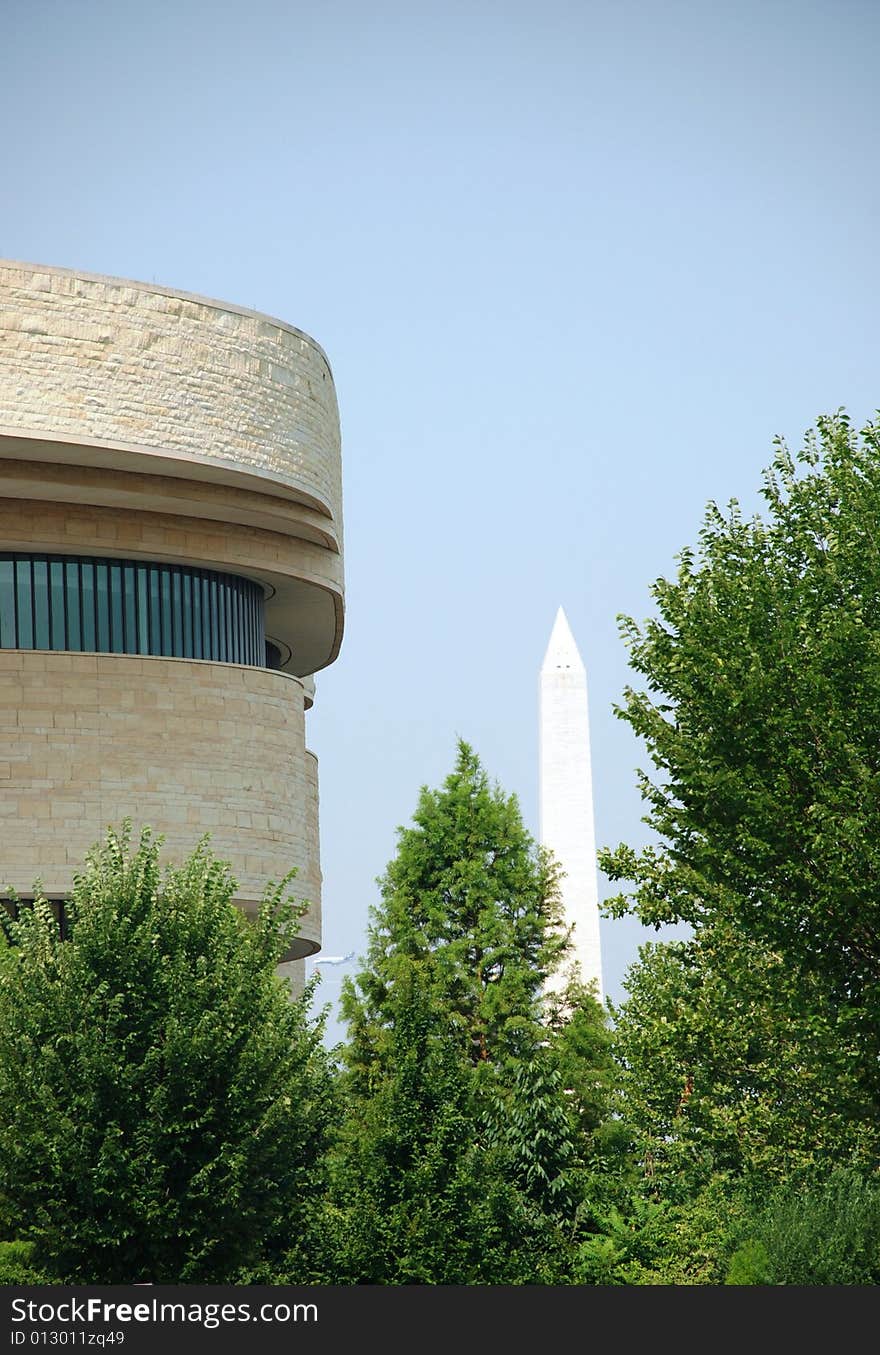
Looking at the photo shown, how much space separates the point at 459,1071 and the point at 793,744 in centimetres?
575

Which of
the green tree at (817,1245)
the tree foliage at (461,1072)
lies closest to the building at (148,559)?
the tree foliage at (461,1072)

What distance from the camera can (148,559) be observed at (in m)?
32.1

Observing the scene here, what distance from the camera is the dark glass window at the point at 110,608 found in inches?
1225

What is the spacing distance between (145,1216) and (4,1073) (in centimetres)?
239

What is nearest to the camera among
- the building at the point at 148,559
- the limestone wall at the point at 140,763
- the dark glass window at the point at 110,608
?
the building at the point at 148,559

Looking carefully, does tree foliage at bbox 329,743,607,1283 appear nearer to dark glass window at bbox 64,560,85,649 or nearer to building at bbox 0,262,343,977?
building at bbox 0,262,343,977

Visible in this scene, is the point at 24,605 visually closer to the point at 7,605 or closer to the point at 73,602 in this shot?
the point at 7,605

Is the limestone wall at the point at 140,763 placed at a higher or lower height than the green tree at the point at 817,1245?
higher

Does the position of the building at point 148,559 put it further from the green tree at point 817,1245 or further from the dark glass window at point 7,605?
the green tree at point 817,1245

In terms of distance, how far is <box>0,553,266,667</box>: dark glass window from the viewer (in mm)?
31125

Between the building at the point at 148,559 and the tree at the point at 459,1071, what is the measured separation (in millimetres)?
5040

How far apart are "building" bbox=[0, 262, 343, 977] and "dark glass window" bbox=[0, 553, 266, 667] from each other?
1.4 inches

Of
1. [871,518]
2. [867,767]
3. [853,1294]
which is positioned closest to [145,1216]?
[853,1294]

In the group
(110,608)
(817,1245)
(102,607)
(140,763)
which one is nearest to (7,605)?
(102,607)
